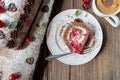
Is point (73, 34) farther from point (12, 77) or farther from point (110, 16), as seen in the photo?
point (12, 77)

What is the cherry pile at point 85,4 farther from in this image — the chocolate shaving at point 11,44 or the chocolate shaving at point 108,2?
the chocolate shaving at point 11,44

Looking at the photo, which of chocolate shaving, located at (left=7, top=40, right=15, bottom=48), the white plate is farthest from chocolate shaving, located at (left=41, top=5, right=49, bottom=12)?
chocolate shaving, located at (left=7, top=40, right=15, bottom=48)

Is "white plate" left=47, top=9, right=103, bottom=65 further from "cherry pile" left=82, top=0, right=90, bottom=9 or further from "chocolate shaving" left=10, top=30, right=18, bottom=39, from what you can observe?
"chocolate shaving" left=10, top=30, right=18, bottom=39

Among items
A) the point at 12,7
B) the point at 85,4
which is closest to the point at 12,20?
the point at 12,7

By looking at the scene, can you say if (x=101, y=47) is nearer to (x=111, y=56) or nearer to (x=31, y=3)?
(x=111, y=56)

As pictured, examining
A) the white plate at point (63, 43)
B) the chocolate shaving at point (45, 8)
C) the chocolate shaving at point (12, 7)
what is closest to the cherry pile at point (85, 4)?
the white plate at point (63, 43)
